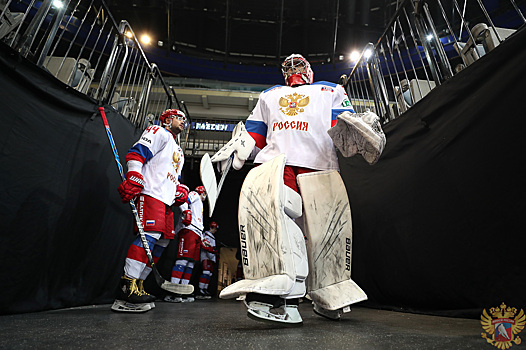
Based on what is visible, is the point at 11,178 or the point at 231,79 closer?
the point at 11,178

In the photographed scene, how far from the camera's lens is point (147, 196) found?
8.05ft

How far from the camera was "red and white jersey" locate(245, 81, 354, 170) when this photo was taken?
67.3 inches

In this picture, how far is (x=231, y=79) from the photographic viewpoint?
14.5 metres

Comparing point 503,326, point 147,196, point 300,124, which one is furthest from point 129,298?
point 503,326

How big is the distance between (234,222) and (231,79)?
905cm

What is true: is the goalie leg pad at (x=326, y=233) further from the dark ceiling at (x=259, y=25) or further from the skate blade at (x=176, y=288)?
the dark ceiling at (x=259, y=25)

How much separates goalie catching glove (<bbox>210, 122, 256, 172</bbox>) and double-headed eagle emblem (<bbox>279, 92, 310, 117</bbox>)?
27 cm

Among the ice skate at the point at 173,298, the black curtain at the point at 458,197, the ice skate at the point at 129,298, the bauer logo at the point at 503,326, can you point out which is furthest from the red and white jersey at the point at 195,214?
the bauer logo at the point at 503,326

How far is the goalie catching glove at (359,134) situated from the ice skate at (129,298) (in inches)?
66.1

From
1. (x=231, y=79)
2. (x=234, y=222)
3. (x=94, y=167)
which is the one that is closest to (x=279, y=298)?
(x=94, y=167)

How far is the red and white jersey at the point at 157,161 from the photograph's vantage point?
242 centimetres

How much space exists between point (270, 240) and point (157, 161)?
5.34 ft

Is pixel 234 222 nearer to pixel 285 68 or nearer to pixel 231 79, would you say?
pixel 285 68

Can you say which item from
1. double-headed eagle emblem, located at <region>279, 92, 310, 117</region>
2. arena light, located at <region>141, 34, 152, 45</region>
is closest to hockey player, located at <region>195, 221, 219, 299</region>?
double-headed eagle emblem, located at <region>279, 92, 310, 117</region>
